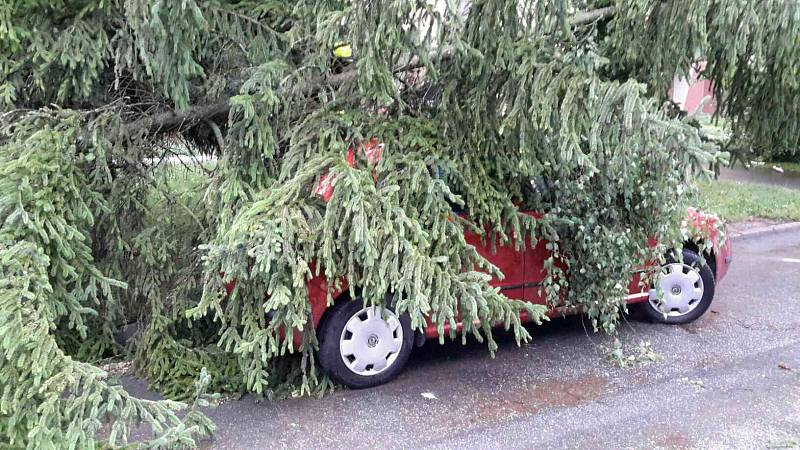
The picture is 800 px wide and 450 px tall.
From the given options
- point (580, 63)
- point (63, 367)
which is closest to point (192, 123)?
point (63, 367)

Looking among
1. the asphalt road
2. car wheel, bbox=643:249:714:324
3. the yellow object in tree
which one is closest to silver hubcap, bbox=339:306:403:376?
the asphalt road

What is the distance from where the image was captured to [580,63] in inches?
151

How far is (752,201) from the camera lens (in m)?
11.5

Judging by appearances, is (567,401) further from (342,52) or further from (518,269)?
(342,52)

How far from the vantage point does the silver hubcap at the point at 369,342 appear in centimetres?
484

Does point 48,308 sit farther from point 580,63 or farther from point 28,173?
point 580,63

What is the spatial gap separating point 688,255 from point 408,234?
118 inches

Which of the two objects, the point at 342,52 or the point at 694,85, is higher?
the point at 342,52

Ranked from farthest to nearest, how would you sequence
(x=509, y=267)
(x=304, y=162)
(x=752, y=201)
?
(x=752, y=201) < (x=509, y=267) < (x=304, y=162)

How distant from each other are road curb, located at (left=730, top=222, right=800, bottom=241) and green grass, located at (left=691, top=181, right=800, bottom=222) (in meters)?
0.32

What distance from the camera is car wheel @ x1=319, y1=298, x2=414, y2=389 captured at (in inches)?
189

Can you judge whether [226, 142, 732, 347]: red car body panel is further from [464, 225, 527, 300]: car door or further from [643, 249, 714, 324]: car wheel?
[643, 249, 714, 324]: car wheel

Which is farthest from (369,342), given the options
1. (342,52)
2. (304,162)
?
(342,52)

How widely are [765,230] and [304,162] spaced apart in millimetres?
8136
